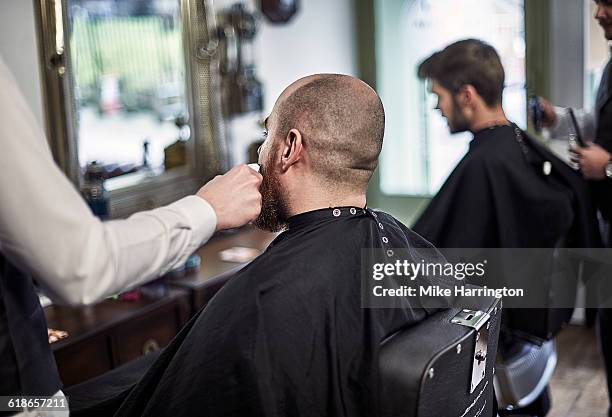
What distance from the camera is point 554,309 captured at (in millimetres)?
2375

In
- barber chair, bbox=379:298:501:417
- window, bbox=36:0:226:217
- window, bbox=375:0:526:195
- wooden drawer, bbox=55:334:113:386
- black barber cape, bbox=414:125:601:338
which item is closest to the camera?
barber chair, bbox=379:298:501:417

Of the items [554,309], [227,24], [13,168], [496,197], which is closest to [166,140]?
[227,24]

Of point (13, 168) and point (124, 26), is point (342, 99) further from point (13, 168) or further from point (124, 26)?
point (124, 26)

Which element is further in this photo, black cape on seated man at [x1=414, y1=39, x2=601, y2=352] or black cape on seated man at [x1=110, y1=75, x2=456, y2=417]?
black cape on seated man at [x1=414, y1=39, x2=601, y2=352]

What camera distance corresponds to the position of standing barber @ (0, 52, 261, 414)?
3.41ft

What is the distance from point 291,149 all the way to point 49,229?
2.11 ft

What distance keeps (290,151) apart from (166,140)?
1.62 m

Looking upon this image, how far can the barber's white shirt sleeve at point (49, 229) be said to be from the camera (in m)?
1.04

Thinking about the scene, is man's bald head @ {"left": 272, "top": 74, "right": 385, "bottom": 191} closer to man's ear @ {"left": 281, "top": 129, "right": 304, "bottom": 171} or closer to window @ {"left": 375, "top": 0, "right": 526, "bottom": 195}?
man's ear @ {"left": 281, "top": 129, "right": 304, "bottom": 171}

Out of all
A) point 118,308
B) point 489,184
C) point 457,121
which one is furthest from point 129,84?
point 489,184

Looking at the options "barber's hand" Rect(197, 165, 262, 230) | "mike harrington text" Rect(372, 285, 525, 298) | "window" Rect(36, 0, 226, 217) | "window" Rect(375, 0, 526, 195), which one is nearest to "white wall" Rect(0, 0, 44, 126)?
"window" Rect(36, 0, 226, 217)

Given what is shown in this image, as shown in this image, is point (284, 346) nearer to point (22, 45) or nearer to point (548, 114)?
point (22, 45)

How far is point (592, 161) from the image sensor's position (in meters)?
2.43

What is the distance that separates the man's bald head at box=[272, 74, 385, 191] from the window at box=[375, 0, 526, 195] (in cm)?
248
